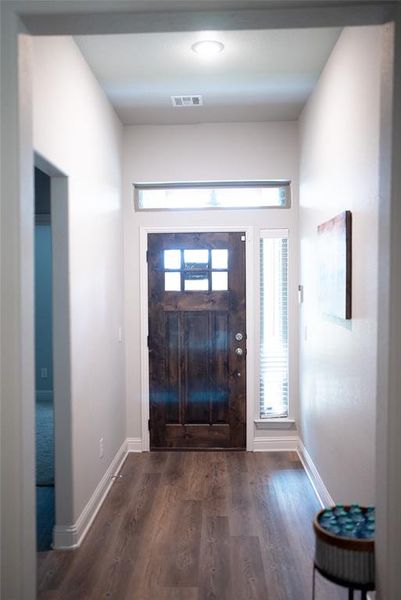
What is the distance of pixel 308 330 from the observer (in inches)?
152

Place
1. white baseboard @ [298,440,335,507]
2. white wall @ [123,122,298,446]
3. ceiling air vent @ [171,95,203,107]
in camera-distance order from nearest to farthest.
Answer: white baseboard @ [298,440,335,507], ceiling air vent @ [171,95,203,107], white wall @ [123,122,298,446]

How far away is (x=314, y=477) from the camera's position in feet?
11.9

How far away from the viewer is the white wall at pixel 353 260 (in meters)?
2.23

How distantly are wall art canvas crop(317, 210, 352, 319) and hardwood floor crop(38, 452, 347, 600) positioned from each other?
135 centimetres

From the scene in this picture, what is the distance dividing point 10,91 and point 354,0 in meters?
1.12

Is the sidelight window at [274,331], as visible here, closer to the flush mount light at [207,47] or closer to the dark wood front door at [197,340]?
the dark wood front door at [197,340]

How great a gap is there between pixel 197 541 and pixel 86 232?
6.52ft

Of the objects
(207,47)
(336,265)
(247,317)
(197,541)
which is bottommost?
(197,541)

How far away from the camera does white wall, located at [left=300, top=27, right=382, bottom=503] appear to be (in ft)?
7.32

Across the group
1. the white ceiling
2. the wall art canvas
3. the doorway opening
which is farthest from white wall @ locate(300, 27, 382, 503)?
the doorway opening

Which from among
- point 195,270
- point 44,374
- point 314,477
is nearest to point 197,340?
point 195,270

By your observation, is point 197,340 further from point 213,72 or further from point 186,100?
point 213,72

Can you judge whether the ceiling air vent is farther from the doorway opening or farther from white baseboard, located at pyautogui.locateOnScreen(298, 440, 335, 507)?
white baseboard, located at pyautogui.locateOnScreen(298, 440, 335, 507)

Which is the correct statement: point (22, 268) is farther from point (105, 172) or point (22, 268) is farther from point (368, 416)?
point (105, 172)
